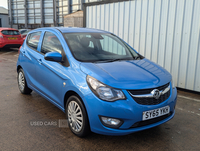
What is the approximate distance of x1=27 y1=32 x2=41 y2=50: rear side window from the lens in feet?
14.2

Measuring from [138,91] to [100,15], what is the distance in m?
5.71

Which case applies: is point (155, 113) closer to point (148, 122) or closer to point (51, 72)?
point (148, 122)

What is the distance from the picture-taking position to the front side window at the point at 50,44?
3.59 m

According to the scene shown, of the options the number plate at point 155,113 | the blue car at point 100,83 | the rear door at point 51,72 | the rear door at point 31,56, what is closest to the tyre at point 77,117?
the blue car at point 100,83

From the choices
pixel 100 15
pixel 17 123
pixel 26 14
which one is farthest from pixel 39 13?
pixel 17 123

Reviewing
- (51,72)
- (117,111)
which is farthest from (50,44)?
(117,111)

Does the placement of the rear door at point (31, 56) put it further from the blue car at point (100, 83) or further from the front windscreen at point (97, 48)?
the front windscreen at point (97, 48)

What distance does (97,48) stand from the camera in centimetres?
369

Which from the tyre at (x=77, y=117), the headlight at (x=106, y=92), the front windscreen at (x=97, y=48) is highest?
the front windscreen at (x=97, y=48)

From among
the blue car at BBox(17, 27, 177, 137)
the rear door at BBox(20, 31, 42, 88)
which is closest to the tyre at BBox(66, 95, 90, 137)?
the blue car at BBox(17, 27, 177, 137)

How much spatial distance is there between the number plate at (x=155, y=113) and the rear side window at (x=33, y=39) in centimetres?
275

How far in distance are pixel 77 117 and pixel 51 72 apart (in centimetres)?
97

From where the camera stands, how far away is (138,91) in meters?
2.63

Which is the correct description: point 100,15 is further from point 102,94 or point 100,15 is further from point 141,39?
point 102,94
